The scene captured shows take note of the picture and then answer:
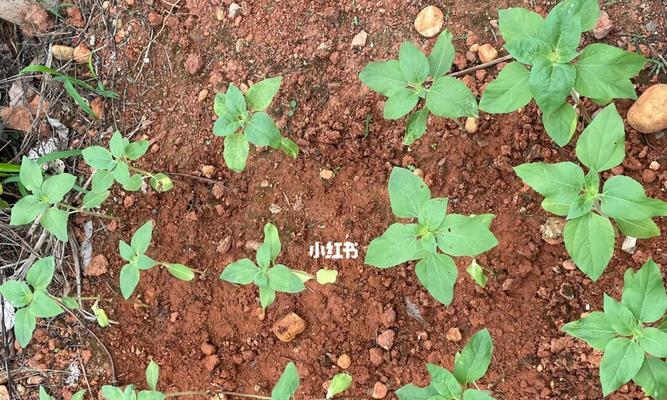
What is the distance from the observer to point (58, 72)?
144 inches

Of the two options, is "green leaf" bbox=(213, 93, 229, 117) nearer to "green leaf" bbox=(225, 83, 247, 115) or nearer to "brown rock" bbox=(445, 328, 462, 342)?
"green leaf" bbox=(225, 83, 247, 115)

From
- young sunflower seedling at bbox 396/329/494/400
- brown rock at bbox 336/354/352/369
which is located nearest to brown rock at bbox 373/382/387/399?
brown rock at bbox 336/354/352/369

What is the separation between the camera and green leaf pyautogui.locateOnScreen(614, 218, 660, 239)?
2.32 metres

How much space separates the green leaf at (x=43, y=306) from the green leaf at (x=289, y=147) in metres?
1.25

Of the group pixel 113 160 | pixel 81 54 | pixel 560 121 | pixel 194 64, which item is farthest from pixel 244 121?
pixel 81 54

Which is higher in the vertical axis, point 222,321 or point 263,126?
point 263,126

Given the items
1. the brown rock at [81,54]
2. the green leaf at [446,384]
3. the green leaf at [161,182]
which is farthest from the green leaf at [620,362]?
the brown rock at [81,54]

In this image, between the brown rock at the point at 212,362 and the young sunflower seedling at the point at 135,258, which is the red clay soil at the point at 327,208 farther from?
the young sunflower seedling at the point at 135,258

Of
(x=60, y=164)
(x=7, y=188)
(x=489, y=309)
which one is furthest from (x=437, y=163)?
(x=7, y=188)

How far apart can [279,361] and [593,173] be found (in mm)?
1691

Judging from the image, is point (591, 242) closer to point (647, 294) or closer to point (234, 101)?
point (647, 294)

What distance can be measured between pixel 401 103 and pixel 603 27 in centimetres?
101

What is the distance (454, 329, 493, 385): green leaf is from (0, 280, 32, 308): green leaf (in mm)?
1941

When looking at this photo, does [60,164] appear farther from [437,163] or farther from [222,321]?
[437,163]
